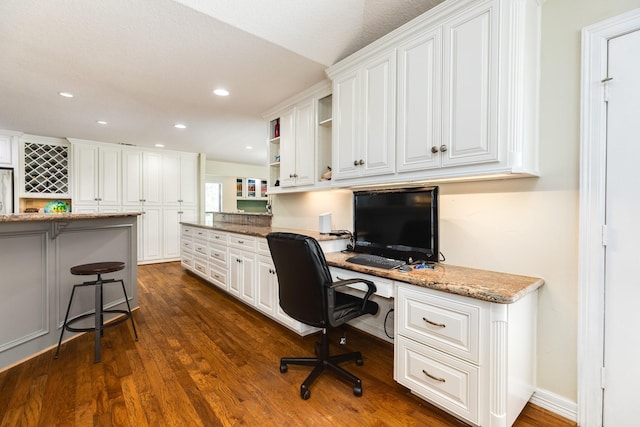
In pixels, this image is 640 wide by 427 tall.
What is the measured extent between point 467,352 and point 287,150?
2.49m

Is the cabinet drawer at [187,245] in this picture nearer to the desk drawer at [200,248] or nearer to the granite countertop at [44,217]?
the desk drawer at [200,248]

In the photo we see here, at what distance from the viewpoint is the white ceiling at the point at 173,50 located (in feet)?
5.97

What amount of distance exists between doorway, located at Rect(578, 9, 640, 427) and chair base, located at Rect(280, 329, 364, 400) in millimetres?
1212

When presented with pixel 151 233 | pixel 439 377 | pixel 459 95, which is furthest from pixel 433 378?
pixel 151 233

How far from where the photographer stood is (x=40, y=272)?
7.43 ft

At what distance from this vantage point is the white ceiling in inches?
71.6

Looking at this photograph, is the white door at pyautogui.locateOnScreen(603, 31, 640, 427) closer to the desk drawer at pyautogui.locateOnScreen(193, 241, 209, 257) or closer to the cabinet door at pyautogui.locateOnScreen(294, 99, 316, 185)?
the cabinet door at pyautogui.locateOnScreen(294, 99, 316, 185)

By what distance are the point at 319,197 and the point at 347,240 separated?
70 centimetres

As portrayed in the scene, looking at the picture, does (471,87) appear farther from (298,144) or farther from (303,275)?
(298,144)

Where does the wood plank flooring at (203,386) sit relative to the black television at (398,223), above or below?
below

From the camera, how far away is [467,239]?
194 cm

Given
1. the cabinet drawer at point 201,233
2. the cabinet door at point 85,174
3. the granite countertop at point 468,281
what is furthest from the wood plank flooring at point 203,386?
the cabinet door at point 85,174

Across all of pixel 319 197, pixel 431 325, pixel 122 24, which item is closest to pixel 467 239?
pixel 431 325

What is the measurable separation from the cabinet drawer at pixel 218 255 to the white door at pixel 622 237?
133 inches
